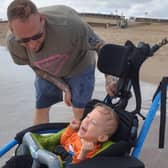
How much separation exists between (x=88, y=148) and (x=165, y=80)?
0.63 metres

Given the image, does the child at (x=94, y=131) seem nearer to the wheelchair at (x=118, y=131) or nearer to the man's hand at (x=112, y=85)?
the wheelchair at (x=118, y=131)

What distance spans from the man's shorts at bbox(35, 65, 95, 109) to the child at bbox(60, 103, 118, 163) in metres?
0.72

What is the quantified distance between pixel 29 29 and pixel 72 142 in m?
0.75

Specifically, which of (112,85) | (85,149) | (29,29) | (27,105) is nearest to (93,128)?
(85,149)

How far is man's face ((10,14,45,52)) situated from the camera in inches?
139

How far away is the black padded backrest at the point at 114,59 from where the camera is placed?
371cm

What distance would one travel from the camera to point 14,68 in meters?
12.4

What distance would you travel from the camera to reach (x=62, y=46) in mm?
4008

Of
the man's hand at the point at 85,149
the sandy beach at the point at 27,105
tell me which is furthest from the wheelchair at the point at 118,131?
the sandy beach at the point at 27,105

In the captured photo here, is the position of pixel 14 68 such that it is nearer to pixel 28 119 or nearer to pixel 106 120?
pixel 28 119

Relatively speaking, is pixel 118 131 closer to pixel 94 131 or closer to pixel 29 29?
pixel 94 131

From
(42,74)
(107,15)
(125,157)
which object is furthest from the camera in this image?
(107,15)

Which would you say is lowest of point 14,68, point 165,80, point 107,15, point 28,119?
point 107,15

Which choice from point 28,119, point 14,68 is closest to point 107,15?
point 14,68
